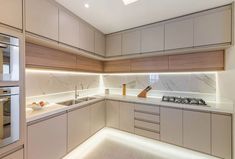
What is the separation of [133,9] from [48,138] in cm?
236

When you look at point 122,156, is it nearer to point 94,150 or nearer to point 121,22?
point 94,150

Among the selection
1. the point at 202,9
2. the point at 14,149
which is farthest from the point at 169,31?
the point at 14,149

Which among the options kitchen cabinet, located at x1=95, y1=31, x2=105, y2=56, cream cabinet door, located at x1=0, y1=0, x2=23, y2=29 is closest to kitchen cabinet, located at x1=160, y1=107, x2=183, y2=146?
kitchen cabinet, located at x1=95, y1=31, x2=105, y2=56

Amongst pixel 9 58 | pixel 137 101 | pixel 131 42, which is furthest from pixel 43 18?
pixel 137 101

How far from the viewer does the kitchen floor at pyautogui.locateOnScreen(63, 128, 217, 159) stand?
2027 mm

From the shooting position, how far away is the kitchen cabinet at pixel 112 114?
2.74 m

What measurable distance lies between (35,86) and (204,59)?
3067 millimetres

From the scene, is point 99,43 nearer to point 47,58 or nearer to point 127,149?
point 47,58

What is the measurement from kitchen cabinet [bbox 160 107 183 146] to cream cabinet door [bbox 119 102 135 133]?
0.62 m

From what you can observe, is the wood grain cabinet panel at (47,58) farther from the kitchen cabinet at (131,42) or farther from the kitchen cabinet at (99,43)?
the kitchen cabinet at (131,42)

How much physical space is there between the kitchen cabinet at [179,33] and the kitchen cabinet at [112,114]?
168 cm

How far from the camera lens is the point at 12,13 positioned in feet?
3.98

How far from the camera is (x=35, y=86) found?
1987 mm

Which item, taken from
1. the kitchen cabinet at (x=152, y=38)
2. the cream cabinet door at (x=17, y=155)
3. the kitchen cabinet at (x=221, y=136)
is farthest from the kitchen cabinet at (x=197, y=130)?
the cream cabinet door at (x=17, y=155)
